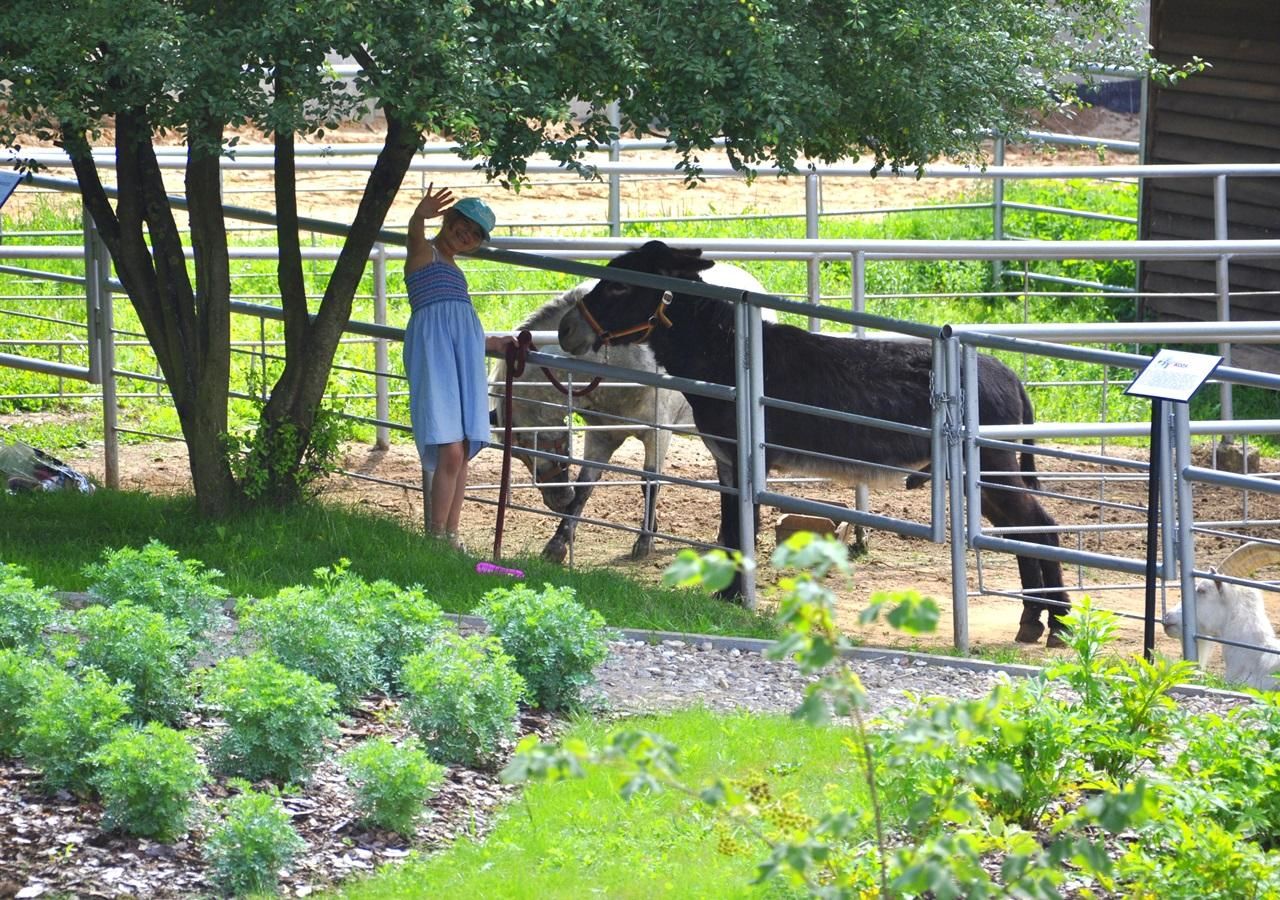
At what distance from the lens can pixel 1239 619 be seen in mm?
6500

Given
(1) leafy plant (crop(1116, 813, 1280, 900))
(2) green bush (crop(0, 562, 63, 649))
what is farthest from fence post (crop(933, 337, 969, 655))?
(2) green bush (crop(0, 562, 63, 649))

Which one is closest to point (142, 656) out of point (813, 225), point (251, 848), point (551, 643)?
point (251, 848)

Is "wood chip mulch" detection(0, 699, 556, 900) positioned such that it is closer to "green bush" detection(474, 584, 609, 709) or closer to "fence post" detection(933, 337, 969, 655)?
"green bush" detection(474, 584, 609, 709)

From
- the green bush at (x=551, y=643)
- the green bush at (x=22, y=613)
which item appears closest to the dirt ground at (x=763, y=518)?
the green bush at (x=551, y=643)

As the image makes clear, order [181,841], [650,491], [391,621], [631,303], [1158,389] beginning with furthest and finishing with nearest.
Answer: [650,491] → [631,303] → [1158,389] → [391,621] → [181,841]

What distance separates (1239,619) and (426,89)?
3750 millimetres

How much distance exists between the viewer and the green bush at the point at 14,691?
14.8 ft

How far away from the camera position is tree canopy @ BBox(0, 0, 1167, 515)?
5.73 m

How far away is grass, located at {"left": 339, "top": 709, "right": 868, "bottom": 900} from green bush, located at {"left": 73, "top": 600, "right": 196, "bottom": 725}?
1.10 m

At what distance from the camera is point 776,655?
2543mm

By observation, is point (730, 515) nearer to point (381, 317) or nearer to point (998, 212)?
point (381, 317)

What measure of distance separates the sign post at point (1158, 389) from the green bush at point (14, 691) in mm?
3525

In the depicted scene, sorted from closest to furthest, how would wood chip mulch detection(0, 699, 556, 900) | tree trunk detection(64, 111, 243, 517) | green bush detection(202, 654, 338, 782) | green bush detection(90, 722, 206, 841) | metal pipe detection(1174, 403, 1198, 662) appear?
wood chip mulch detection(0, 699, 556, 900) → green bush detection(90, 722, 206, 841) → green bush detection(202, 654, 338, 782) → metal pipe detection(1174, 403, 1198, 662) → tree trunk detection(64, 111, 243, 517)

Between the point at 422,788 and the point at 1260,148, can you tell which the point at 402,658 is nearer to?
the point at 422,788
